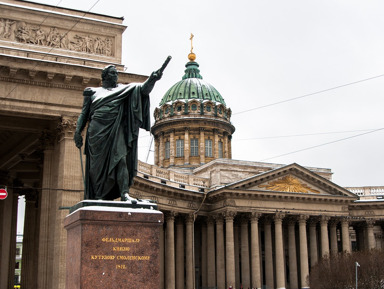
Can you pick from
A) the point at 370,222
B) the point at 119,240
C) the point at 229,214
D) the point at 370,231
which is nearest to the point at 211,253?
the point at 229,214

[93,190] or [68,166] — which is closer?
[93,190]

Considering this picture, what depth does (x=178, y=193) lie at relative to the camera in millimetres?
53375

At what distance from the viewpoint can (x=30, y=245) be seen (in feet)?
115

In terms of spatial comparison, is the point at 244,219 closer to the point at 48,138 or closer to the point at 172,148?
the point at 172,148

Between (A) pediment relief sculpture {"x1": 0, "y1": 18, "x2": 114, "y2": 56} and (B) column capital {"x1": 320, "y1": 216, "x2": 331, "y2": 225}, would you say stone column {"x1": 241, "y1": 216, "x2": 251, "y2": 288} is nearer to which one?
(B) column capital {"x1": 320, "y1": 216, "x2": 331, "y2": 225}

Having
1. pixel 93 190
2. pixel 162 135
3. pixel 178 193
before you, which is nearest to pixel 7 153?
pixel 178 193

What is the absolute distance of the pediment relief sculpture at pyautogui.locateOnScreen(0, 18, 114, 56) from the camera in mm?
27703

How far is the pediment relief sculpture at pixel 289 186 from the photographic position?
2306 inches

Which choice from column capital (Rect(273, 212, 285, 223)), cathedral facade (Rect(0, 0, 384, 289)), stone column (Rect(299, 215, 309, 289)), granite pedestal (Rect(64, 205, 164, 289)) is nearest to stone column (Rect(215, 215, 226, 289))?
cathedral facade (Rect(0, 0, 384, 289))

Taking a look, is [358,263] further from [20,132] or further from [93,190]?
[93,190]

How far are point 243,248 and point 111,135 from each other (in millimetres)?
49520

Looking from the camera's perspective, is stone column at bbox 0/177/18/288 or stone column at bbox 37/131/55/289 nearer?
stone column at bbox 37/131/55/289

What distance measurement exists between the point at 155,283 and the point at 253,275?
155ft

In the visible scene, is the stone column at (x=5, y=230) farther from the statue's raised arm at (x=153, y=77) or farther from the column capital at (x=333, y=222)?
the column capital at (x=333, y=222)
